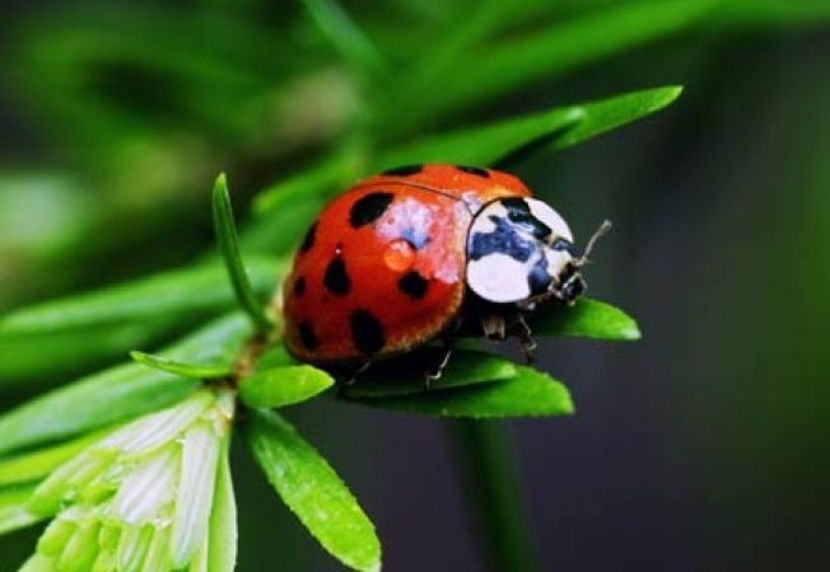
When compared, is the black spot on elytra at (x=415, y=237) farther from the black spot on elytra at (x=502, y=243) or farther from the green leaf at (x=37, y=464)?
the green leaf at (x=37, y=464)

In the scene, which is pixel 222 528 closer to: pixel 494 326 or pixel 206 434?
pixel 206 434

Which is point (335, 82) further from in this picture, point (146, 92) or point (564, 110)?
point (564, 110)

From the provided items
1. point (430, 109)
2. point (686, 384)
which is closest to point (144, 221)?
point (430, 109)

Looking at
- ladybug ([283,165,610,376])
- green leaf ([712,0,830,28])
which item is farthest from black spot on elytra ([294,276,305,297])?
green leaf ([712,0,830,28])

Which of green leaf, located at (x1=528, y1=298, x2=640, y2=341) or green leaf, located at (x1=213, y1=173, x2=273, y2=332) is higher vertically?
green leaf, located at (x1=213, y1=173, x2=273, y2=332)

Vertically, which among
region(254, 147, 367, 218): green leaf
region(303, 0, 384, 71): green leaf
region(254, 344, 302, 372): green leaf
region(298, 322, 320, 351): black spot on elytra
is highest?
region(303, 0, 384, 71): green leaf

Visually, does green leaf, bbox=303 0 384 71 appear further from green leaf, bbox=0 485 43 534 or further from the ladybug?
green leaf, bbox=0 485 43 534

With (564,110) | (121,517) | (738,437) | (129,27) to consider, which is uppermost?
(129,27)
